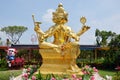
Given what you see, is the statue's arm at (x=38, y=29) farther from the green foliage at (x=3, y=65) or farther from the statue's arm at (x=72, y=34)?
the green foliage at (x=3, y=65)

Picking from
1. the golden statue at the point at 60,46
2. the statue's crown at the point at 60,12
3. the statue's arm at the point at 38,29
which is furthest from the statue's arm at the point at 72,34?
the statue's arm at the point at 38,29

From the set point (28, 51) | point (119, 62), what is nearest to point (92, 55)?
point (28, 51)

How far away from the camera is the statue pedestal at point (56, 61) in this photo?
32.5 ft

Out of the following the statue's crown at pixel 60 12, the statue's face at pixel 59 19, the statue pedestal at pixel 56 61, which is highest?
the statue's crown at pixel 60 12

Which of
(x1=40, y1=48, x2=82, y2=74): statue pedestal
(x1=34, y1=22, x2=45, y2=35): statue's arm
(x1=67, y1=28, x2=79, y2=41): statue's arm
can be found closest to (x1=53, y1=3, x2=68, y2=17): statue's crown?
(x1=67, y1=28, x2=79, y2=41): statue's arm

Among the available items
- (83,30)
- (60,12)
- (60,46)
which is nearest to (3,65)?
(60,12)

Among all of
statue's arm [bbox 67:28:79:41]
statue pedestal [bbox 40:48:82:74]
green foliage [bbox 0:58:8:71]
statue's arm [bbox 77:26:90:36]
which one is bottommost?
green foliage [bbox 0:58:8:71]

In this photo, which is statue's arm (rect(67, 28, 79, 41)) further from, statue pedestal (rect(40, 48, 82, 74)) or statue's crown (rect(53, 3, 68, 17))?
statue's crown (rect(53, 3, 68, 17))

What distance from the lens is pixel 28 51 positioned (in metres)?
27.8

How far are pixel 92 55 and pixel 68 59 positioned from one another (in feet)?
62.4

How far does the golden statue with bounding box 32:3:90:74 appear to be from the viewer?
981 cm

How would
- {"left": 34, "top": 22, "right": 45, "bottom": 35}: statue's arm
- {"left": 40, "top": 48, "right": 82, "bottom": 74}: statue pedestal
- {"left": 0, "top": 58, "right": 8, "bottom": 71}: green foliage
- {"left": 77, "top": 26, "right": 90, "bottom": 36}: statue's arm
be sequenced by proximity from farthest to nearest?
1. {"left": 0, "top": 58, "right": 8, "bottom": 71}: green foliage
2. {"left": 34, "top": 22, "right": 45, "bottom": 35}: statue's arm
3. {"left": 40, "top": 48, "right": 82, "bottom": 74}: statue pedestal
4. {"left": 77, "top": 26, "right": 90, "bottom": 36}: statue's arm

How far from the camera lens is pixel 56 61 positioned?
33.6 ft

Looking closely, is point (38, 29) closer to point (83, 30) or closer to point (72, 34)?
point (72, 34)
